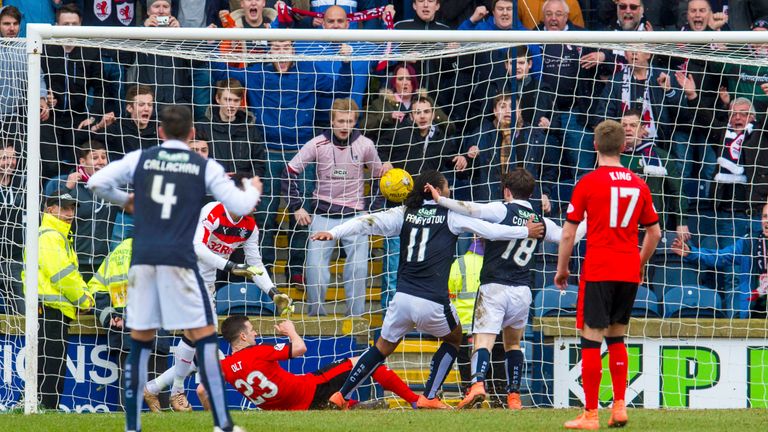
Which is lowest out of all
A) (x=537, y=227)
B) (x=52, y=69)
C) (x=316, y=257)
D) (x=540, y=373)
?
(x=540, y=373)

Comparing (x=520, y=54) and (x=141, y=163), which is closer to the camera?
(x=141, y=163)

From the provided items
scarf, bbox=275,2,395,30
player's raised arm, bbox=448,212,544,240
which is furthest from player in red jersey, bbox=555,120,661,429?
scarf, bbox=275,2,395,30

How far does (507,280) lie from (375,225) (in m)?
1.22

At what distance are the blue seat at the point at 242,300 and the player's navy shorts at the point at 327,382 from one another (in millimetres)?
1615

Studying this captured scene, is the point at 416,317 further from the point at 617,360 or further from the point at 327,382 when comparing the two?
the point at 617,360

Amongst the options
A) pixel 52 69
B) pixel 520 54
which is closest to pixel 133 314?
pixel 52 69

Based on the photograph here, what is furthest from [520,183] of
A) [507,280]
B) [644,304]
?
[644,304]

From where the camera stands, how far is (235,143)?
1153cm

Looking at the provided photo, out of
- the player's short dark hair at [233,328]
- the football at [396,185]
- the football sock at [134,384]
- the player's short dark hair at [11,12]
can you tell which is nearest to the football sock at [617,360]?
the football sock at [134,384]

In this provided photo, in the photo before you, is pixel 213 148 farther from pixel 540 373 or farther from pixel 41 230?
pixel 540 373

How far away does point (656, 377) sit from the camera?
35.8 feet

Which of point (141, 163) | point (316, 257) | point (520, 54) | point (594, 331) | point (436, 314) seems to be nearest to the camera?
point (141, 163)

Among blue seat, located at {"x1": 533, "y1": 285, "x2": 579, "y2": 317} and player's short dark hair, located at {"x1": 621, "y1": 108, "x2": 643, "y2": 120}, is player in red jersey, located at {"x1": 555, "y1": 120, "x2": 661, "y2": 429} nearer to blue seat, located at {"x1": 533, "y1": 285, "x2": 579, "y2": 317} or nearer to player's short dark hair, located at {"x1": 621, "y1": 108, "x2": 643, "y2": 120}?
blue seat, located at {"x1": 533, "y1": 285, "x2": 579, "y2": 317}

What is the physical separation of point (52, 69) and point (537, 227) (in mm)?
5197
